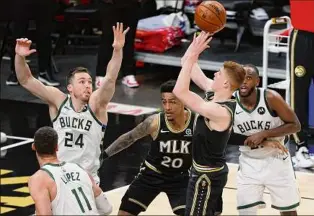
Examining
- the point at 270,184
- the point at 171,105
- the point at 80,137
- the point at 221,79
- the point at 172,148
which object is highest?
the point at 221,79

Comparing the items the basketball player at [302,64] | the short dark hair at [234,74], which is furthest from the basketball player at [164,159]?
the basketball player at [302,64]

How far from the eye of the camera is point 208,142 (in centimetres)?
736

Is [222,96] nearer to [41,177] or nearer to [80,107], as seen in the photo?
[80,107]

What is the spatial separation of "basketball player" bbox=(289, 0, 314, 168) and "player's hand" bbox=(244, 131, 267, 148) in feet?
8.11

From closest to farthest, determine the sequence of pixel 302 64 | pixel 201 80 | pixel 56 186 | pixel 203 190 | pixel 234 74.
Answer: pixel 56 186
pixel 234 74
pixel 203 190
pixel 201 80
pixel 302 64

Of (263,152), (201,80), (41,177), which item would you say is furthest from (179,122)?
(41,177)

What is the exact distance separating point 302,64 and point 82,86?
319 cm

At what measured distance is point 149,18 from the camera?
1455 cm

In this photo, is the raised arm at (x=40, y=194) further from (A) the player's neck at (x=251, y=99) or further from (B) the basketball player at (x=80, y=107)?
(A) the player's neck at (x=251, y=99)

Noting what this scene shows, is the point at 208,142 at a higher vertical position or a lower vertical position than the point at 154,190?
higher

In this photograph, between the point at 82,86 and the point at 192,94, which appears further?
the point at 82,86

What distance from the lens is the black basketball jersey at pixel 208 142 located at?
7321 mm

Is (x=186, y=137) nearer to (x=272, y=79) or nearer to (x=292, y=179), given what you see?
(x=292, y=179)

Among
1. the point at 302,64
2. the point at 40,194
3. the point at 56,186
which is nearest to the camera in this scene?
the point at 40,194
